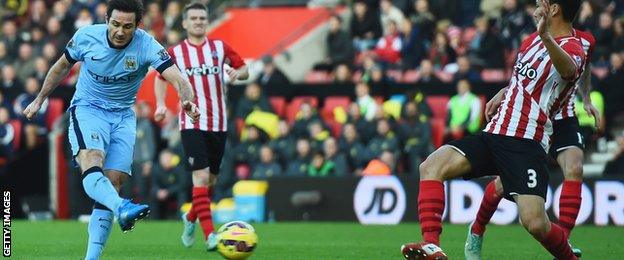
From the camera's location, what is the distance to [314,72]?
23.7 meters

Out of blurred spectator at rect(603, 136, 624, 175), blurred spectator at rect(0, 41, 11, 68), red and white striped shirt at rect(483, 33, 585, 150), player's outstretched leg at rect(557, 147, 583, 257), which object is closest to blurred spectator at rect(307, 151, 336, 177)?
blurred spectator at rect(603, 136, 624, 175)

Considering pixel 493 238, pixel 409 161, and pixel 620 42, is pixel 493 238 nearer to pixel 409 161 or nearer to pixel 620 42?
pixel 409 161

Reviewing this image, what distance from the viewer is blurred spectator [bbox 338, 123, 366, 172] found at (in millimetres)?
20094

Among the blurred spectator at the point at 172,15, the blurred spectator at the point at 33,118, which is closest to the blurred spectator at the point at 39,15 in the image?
the blurred spectator at the point at 172,15

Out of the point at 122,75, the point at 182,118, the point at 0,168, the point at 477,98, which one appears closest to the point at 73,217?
the point at 0,168

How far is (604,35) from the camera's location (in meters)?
20.5

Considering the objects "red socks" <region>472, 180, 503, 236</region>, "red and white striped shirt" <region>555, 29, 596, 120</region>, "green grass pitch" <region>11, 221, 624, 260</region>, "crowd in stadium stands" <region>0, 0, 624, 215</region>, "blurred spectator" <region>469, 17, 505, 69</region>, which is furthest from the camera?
"blurred spectator" <region>469, 17, 505, 69</region>

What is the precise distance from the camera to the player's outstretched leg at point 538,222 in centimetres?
935

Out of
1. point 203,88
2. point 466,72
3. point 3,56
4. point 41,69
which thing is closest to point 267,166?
point 466,72

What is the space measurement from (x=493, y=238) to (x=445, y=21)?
879 cm

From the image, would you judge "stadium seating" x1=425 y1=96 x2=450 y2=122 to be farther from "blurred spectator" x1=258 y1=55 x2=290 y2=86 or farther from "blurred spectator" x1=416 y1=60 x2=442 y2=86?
"blurred spectator" x1=258 y1=55 x2=290 y2=86

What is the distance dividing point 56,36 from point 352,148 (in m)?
7.68

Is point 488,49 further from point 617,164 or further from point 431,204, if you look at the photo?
point 431,204

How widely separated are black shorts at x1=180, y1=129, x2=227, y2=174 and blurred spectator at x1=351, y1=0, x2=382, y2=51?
9796 millimetres
